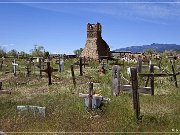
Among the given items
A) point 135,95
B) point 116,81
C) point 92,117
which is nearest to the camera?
point 135,95

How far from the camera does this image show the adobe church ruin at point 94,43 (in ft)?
274

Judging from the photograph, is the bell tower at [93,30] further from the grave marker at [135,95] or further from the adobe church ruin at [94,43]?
the grave marker at [135,95]

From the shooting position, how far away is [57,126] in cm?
1298

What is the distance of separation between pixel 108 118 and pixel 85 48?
7248cm

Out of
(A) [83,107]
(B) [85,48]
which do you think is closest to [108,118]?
(A) [83,107]

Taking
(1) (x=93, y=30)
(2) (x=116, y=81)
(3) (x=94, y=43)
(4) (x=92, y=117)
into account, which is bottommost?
(4) (x=92, y=117)

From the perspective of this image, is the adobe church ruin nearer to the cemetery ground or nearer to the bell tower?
the bell tower

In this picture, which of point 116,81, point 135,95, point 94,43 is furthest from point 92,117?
point 94,43

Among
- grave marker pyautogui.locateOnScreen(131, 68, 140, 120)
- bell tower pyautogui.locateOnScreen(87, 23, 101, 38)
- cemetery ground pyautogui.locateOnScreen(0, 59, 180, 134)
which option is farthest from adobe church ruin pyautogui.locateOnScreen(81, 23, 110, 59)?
grave marker pyautogui.locateOnScreen(131, 68, 140, 120)

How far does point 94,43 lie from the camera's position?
8394cm

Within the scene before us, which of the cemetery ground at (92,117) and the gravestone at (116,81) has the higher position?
the gravestone at (116,81)

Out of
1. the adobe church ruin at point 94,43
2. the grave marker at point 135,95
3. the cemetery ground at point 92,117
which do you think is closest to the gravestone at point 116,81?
the cemetery ground at point 92,117

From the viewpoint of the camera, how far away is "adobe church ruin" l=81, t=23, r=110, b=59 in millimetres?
83562

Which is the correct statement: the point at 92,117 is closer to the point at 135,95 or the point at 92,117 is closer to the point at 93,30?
the point at 135,95
